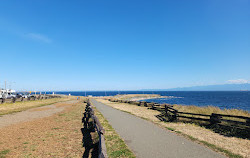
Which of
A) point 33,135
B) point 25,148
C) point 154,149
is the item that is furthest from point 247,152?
point 33,135

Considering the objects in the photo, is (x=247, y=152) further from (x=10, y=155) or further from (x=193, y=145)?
(x=10, y=155)

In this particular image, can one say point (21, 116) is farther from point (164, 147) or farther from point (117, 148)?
point (164, 147)

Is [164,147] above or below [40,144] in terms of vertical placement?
below

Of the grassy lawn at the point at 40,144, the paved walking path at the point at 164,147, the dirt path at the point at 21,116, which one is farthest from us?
the dirt path at the point at 21,116

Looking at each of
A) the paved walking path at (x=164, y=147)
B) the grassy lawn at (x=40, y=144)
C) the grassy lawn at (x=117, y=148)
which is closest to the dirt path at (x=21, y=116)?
the grassy lawn at (x=40, y=144)

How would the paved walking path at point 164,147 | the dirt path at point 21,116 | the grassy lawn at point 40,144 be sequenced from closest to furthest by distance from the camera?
the paved walking path at point 164,147, the grassy lawn at point 40,144, the dirt path at point 21,116

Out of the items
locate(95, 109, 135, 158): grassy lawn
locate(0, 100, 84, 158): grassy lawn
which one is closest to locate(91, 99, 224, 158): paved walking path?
locate(95, 109, 135, 158): grassy lawn

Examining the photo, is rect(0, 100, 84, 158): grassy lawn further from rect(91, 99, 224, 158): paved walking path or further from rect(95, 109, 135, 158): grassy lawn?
rect(91, 99, 224, 158): paved walking path

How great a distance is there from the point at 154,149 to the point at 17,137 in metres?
8.36

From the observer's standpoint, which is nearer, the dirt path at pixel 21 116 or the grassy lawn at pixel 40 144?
the grassy lawn at pixel 40 144

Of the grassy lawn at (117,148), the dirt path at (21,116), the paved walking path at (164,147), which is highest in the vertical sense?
the dirt path at (21,116)

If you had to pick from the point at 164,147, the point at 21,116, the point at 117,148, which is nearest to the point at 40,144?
the point at 117,148

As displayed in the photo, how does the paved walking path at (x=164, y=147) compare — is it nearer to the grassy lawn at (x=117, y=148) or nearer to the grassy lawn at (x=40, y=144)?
the grassy lawn at (x=117, y=148)

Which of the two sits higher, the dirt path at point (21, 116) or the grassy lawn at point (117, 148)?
the dirt path at point (21, 116)
